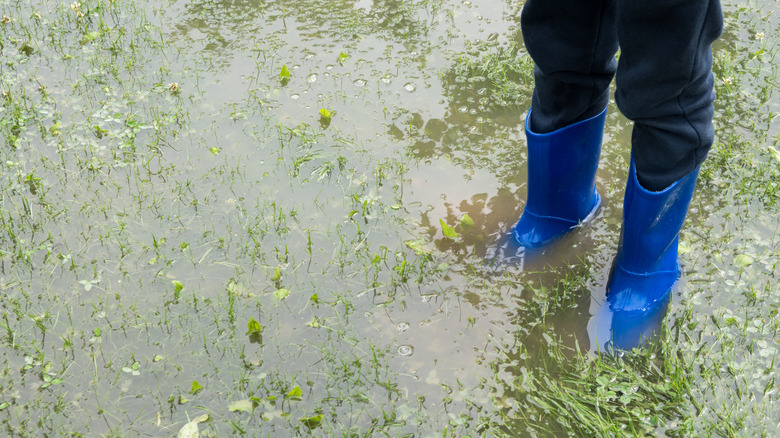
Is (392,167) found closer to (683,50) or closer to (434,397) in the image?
(434,397)

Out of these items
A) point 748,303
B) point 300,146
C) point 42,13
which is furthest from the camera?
point 42,13

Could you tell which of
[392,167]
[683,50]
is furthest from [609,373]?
[392,167]

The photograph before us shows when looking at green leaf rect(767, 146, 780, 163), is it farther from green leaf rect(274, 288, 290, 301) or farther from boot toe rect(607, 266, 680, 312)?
green leaf rect(274, 288, 290, 301)

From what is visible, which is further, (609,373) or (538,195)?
(538,195)

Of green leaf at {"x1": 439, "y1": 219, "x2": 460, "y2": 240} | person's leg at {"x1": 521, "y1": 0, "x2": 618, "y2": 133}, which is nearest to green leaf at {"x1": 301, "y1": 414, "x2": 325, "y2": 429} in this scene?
green leaf at {"x1": 439, "y1": 219, "x2": 460, "y2": 240}

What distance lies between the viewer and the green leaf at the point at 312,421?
84.8 inches

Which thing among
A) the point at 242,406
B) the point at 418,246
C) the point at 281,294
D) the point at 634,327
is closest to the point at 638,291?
the point at 634,327

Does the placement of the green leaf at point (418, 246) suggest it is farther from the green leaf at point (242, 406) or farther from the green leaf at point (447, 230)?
the green leaf at point (242, 406)

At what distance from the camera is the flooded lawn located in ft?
7.30

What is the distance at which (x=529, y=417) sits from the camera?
7.12ft

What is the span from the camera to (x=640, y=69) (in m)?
1.88

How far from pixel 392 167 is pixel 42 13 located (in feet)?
9.23

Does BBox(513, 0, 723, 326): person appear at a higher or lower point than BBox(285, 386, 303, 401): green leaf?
higher

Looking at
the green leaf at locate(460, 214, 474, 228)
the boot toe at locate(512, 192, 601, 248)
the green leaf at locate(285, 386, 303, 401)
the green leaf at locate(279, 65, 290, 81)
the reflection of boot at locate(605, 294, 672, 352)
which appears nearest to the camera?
the green leaf at locate(285, 386, 303, 401)
